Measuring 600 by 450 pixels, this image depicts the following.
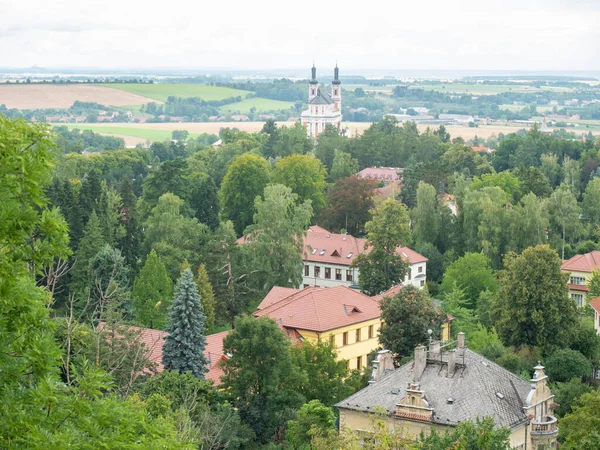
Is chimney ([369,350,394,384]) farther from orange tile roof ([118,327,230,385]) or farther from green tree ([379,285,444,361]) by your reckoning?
orange tile roof ([118,327,230,385])

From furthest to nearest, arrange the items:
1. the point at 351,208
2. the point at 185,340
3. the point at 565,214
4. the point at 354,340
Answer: the point at 351,208 → the point at 565,214 → the point at 354,340 → the point at 185,340

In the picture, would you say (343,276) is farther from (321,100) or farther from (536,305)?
(321,100)

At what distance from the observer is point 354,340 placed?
56.2m

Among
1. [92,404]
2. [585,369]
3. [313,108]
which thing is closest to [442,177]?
[585,369]

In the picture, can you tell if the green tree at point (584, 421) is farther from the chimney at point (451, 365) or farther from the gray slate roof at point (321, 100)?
the gray slate roof at point (321, 100)

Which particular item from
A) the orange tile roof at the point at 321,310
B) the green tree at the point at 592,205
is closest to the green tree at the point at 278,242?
the orange tile roof at the point at 321,310

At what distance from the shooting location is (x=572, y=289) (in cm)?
7200

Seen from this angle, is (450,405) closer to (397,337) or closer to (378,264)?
(397,337)

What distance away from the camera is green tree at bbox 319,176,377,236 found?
88.6m

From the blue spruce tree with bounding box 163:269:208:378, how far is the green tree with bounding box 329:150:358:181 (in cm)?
6520

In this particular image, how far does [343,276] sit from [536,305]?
26.8 meters

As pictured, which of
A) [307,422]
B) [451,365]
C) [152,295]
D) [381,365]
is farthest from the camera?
[152,295]

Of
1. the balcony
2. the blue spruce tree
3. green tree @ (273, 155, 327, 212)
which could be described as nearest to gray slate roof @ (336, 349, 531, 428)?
the balcony

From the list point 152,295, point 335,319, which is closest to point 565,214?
point 335,319
